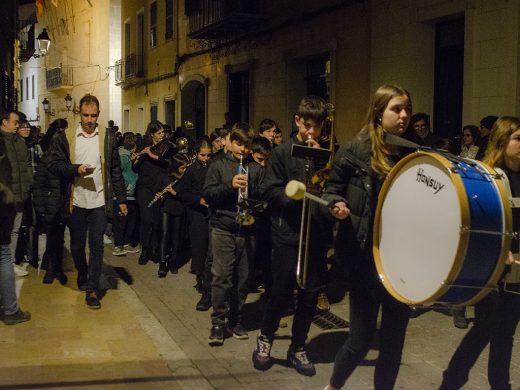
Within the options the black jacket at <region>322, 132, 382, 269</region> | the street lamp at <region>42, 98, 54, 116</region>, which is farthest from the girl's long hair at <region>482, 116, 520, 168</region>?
the street lamp at <region>42, 98, 54, 116</region>

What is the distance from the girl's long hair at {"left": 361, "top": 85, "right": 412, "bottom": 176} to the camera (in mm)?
3854

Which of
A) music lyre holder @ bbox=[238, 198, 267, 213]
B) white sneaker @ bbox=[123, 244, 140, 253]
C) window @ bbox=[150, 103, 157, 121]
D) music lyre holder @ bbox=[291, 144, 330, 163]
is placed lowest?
white sneaker @ bbox=[123, 244, 140, 253]

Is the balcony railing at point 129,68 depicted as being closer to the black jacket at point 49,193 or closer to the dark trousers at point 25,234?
the dark trousers at point 25,234

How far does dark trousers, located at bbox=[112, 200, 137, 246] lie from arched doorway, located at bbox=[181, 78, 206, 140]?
10.3 m

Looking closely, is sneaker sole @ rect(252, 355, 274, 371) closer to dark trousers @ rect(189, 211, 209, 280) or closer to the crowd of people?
the crowd of people

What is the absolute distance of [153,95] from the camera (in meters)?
24.5

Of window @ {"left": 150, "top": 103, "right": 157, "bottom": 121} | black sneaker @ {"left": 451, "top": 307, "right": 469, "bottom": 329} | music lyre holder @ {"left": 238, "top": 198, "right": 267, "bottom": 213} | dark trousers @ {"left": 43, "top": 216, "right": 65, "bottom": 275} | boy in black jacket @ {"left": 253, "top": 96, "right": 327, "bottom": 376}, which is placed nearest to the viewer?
boy in black jacket @ {"left": 253, "top": 96, "right": 327, "bottom": 376}

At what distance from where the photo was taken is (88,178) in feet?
22.8

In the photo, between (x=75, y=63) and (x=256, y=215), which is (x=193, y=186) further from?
(x=75, y=63)

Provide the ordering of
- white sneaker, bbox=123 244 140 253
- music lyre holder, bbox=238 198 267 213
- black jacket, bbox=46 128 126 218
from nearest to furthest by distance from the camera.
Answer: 1. music lyre holder, bbox=238 198 267 213
2. black jacket, bbox=46 128 126 218
3. white sneaker, bbox=123 244 140 253

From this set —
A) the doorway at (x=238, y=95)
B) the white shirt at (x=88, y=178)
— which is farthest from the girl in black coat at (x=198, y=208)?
the doorway at (x=238, y=95)

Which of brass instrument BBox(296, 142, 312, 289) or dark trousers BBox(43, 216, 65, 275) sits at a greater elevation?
brass instrument BBox(296, 142, 312, 289)

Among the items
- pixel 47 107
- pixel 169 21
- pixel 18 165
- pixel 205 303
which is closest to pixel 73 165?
pixel 18 165

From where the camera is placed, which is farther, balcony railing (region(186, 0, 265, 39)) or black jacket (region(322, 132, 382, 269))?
balcony railing (region(186, 0, 265, 39))
